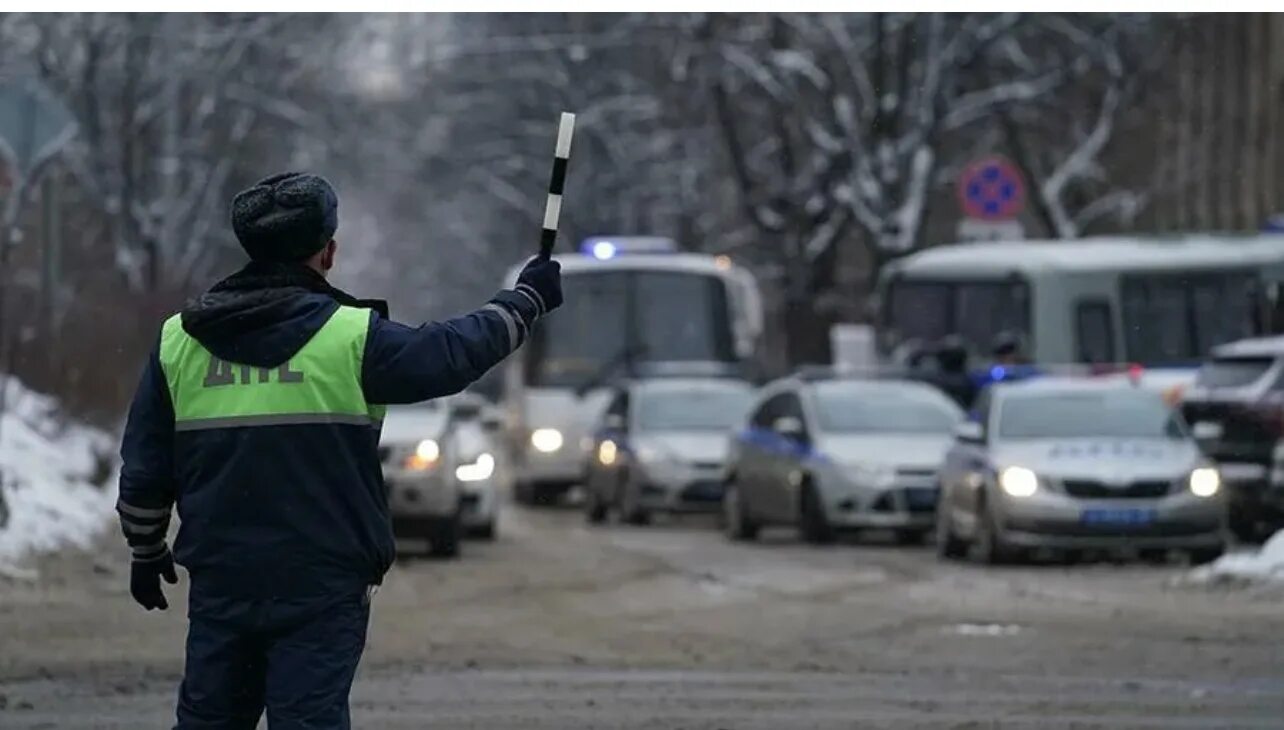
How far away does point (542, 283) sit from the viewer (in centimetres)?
675

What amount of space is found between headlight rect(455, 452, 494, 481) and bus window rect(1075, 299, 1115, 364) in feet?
39.6

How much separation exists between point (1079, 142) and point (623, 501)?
20532 millimetres

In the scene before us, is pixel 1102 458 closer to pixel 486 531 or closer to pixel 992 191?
pixel 486 531

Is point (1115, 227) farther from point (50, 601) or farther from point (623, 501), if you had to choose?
point (50, 601)

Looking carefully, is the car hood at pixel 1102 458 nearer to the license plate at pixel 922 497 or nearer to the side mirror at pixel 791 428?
the license plate at pixel 922 497

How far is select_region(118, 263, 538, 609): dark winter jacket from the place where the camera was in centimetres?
633

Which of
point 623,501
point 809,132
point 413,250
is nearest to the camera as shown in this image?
point 623,501

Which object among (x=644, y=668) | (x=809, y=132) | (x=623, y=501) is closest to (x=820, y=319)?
(x=809, y=132)

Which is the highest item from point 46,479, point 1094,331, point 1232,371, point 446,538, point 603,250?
point 603,250

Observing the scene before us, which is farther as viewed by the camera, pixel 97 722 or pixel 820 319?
pixel 820 319

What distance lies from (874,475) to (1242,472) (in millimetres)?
2774

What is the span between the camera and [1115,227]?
61.1m

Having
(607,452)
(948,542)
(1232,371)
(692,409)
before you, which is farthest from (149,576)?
(607,452)

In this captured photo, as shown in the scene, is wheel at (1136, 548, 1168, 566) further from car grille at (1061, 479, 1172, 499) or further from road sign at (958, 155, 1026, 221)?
road sign at (958, 155, 1026, 221)
